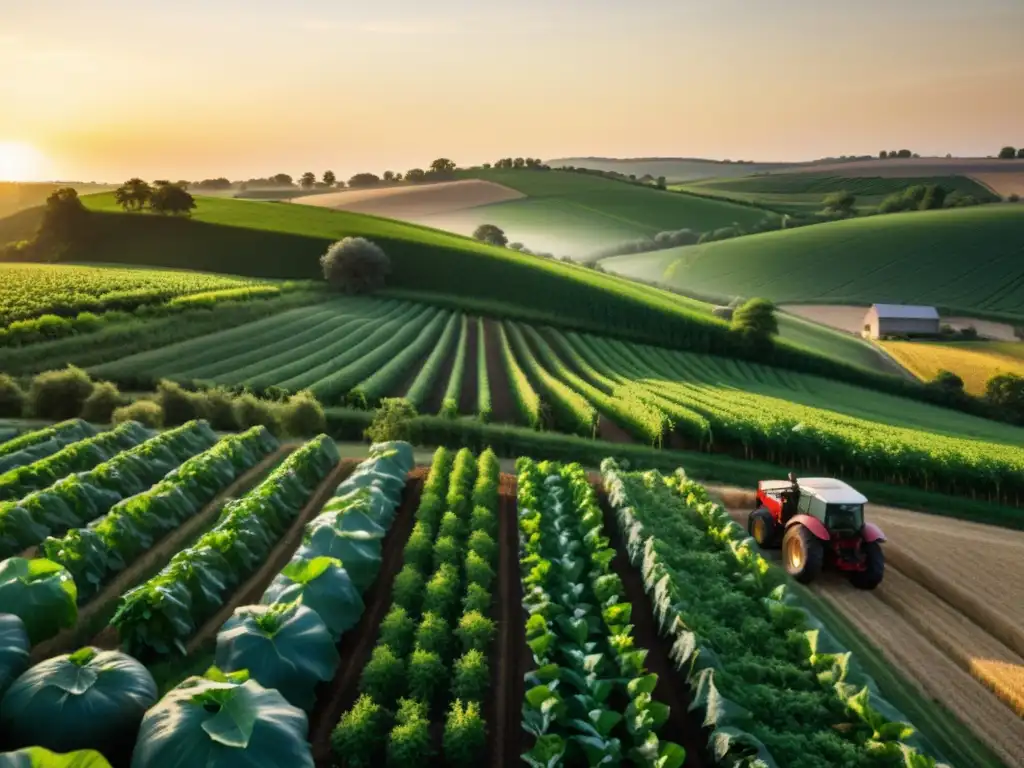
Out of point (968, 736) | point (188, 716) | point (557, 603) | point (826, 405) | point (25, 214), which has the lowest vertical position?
point (826, 405)

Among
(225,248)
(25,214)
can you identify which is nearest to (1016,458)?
(225,248)

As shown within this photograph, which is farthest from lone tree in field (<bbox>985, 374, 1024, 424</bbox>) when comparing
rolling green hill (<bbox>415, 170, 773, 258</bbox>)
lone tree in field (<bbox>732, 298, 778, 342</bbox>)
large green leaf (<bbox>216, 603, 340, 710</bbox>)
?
rolling green hill (<bbox>415, 170, 773, 258</bbox>)

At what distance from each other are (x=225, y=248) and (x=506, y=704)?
5190 centimetres

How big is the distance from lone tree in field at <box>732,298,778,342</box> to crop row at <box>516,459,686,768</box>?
1492 inches

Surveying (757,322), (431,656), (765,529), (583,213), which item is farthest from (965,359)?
(583,213)

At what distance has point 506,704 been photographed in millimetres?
10242

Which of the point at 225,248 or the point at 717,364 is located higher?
the point at 225,248

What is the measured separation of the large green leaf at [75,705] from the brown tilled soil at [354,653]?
6.92 ft

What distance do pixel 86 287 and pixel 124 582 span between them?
28.1m

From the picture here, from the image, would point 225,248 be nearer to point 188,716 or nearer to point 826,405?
point 826,405

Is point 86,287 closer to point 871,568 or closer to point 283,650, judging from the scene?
point 283,650

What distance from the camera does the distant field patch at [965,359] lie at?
50.1 metres

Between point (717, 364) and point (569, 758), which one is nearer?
point (569, 758)

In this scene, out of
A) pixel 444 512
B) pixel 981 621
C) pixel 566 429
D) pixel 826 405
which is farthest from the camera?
pixel 826 405
